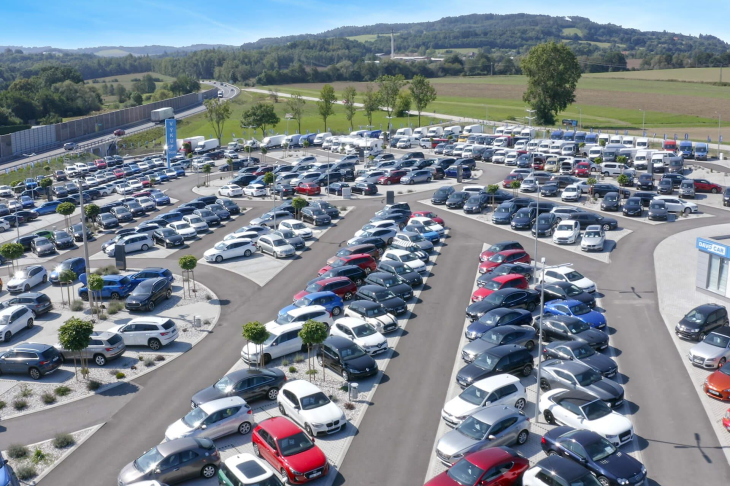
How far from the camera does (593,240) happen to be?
40812 mm

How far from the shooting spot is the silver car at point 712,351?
24.4 meters

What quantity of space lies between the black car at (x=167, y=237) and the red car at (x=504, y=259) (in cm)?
2225

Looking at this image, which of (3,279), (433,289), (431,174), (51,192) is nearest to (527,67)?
(431,174)

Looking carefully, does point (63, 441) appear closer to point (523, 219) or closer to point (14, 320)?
point (14, 320)

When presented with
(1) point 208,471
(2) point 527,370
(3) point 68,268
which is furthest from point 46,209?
(2) point 527,370

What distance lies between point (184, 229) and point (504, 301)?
27.6m

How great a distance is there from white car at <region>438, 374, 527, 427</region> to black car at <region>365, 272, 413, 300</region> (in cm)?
1097

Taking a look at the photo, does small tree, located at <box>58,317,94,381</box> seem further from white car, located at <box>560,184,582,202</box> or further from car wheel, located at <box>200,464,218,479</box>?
white car, located at <box>560,184,582,202</box>

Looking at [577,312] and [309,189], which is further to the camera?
[309,189]

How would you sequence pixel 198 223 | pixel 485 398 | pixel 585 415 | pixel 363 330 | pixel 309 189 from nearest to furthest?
pixel 585 415 < pixel 485 398 < pixel 363 330 < pixel 198 223 < pixel 309 189

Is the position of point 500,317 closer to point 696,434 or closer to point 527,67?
point 696,434

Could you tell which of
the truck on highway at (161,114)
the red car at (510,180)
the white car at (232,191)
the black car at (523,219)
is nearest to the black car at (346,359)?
the black car at (523,219)

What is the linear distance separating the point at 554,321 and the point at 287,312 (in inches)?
470

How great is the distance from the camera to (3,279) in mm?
41250
